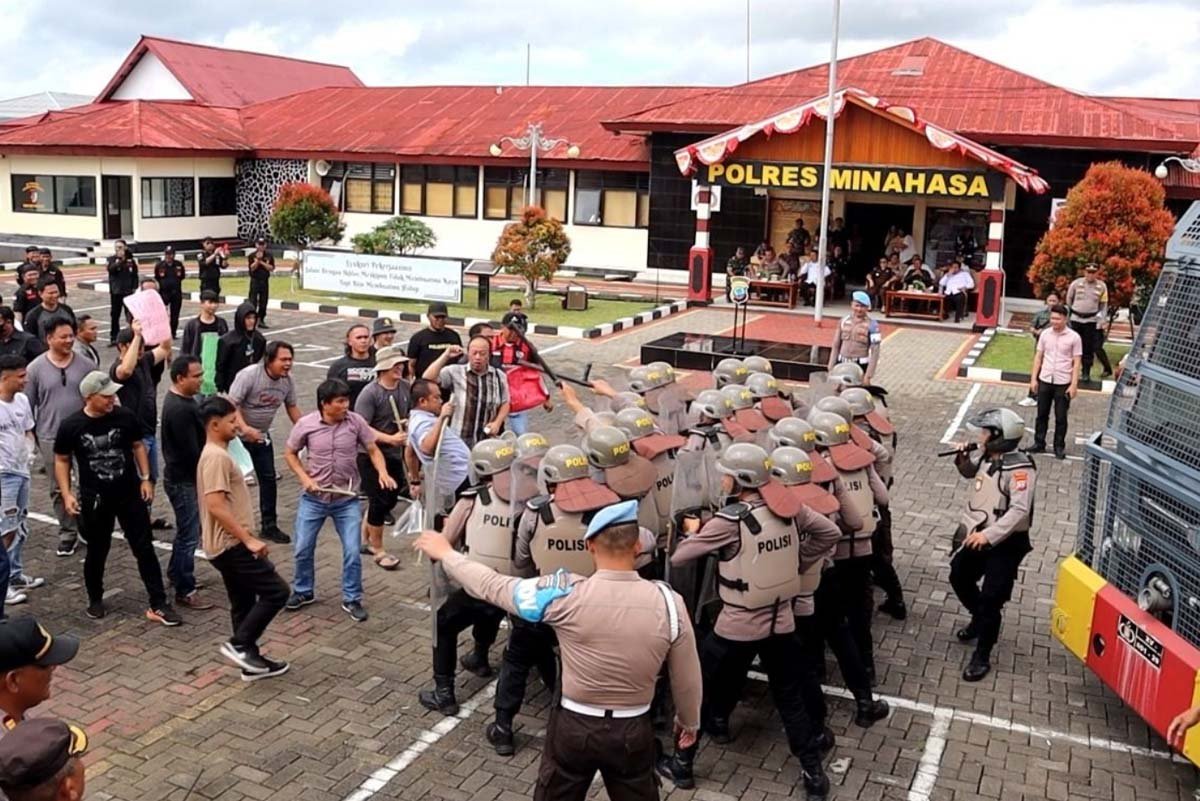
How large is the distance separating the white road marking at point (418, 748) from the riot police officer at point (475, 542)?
78mm

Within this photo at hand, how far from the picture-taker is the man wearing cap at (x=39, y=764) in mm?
2822

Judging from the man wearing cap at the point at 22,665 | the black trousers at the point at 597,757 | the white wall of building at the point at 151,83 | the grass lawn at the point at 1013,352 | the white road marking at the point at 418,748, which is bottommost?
the white road marking at the point at 418,748

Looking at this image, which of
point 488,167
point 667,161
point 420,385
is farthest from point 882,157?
point 420,385

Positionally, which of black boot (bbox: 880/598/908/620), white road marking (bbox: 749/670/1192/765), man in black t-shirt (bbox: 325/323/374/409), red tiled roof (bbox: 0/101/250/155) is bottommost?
white road marking (bbox: 749/670/1192/765)

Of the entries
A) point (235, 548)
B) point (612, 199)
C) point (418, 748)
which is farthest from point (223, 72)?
point (418, 748)

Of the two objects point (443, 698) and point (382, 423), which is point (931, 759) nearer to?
point (443, 698)

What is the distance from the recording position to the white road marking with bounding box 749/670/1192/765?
19.3 ft

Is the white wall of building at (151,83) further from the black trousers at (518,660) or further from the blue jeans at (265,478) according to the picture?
the black trousers at (518,660)

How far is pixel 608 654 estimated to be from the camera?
3.95 meters

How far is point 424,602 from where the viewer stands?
7703 mm

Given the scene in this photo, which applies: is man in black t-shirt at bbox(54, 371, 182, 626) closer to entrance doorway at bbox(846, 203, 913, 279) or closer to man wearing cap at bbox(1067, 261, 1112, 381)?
man wearing cap at bbox(1067, 261, 1112, 381)

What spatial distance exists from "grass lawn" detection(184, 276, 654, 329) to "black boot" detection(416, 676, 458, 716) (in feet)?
46.6

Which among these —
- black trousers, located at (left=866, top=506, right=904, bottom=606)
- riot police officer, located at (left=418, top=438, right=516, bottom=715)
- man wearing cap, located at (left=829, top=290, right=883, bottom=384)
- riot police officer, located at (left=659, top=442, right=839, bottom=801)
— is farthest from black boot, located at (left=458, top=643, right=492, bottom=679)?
man wearing cap, located at (left=829, top=290, right=883, bottom=384)

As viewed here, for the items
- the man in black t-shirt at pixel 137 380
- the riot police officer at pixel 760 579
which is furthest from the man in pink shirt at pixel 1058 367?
the man in black t-shirt at pixel 137 380
